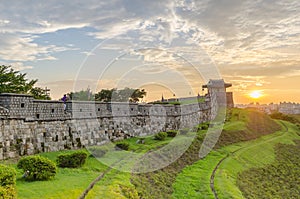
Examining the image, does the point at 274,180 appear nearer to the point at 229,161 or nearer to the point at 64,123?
the point at 229,161

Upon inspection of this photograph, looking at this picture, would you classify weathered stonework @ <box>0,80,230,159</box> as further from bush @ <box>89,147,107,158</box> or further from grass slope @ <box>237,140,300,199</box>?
grass slope @ <box>237,140,300,199</box>

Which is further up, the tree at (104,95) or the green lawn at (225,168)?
the tree at (104,95)

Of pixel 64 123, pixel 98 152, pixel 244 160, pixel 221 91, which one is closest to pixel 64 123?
pixel 64 123

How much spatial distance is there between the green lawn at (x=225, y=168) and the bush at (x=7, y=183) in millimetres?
8844

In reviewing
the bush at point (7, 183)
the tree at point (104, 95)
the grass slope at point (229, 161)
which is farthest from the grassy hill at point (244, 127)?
the bush at point (7, 183)

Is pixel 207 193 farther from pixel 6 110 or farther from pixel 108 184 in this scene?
pixel 6 110

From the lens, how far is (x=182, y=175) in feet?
65.6

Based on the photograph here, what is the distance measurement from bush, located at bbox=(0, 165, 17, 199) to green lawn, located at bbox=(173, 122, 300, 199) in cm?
884

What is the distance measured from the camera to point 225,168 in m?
22.7

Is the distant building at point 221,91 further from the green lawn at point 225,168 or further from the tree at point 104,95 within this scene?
the green lawn at point 225,168

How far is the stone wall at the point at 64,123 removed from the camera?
16.6m

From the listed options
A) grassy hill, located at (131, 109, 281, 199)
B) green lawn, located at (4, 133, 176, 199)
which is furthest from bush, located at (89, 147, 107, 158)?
grassy hill, located at (131, 109, 281, 199)

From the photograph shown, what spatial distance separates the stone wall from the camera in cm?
1656

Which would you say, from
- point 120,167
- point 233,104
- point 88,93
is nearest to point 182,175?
point 120,167
